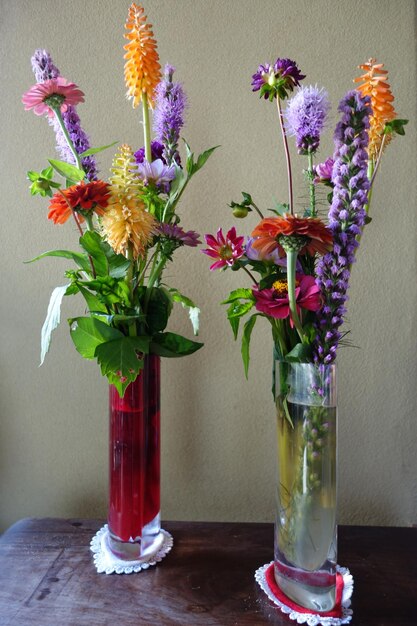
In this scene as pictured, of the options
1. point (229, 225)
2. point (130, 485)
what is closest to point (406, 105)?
point (229, 225)

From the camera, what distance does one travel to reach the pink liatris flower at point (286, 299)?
1.88 ft

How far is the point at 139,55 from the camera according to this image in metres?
0.64

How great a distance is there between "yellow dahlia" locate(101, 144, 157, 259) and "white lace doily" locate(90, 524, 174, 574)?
460mm

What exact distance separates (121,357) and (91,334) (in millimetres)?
74

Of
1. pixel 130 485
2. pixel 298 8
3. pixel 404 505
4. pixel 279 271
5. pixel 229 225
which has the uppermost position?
pixel 298 8

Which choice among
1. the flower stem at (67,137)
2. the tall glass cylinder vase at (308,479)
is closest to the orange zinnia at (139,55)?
the flower stem at (67,137)

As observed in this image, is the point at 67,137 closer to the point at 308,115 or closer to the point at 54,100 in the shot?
the point at 54,100

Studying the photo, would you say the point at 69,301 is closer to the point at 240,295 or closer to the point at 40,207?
the point at 40,207

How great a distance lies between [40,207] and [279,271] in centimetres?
59

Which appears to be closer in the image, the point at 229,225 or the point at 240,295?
the point at 240,295

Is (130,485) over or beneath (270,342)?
beneath

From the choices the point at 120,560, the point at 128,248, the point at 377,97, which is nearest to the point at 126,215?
the point at 128,248

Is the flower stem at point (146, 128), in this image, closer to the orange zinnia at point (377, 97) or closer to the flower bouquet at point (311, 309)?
the flower bouquet at point (311, 309)

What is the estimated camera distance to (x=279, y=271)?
0.65 m
